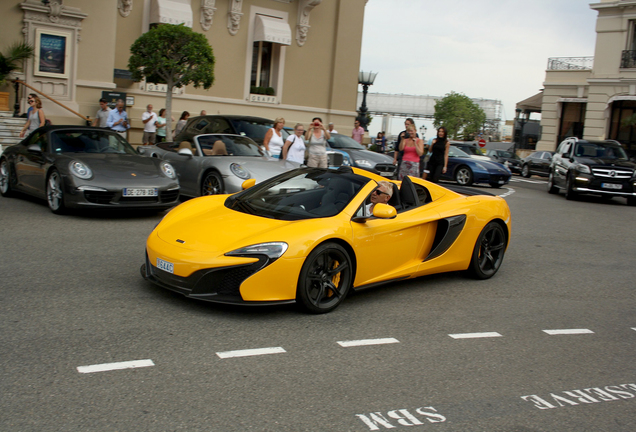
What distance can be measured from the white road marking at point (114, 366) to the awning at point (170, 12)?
60.8 ft

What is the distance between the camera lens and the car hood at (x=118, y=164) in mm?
9156

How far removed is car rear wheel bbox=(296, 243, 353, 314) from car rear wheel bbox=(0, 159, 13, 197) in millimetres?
7360

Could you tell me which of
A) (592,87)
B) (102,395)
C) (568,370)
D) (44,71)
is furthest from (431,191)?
(592,87)

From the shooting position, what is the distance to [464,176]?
19.4 m

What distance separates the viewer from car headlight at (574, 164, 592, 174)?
1684cm

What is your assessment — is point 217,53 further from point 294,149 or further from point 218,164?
point 218,164

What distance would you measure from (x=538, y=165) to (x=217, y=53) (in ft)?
52.1

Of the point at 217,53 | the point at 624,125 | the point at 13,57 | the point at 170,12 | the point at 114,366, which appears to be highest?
the point at 170,12

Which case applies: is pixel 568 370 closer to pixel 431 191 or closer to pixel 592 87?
pixel 431 191

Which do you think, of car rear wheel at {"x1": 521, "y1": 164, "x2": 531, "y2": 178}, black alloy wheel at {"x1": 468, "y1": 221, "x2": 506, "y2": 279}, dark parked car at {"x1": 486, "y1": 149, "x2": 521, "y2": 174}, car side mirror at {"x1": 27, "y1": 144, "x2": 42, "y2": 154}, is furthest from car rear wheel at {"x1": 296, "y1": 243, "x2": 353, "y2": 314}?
dark parked car at {"x1": 486, "y1": 149, "x2": 521, "y2": 174}

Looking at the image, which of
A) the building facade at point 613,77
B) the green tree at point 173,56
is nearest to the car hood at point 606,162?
the green tree at point 173,56

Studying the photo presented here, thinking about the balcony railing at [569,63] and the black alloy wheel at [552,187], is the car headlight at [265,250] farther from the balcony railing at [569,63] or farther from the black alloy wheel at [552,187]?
the balcony railing at [569,63]

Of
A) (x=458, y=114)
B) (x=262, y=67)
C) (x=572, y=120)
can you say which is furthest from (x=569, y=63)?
(x=458, y=114)

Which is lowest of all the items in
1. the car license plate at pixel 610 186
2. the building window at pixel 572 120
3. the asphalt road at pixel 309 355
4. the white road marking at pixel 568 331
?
the asphalt road at pixel 309 355
